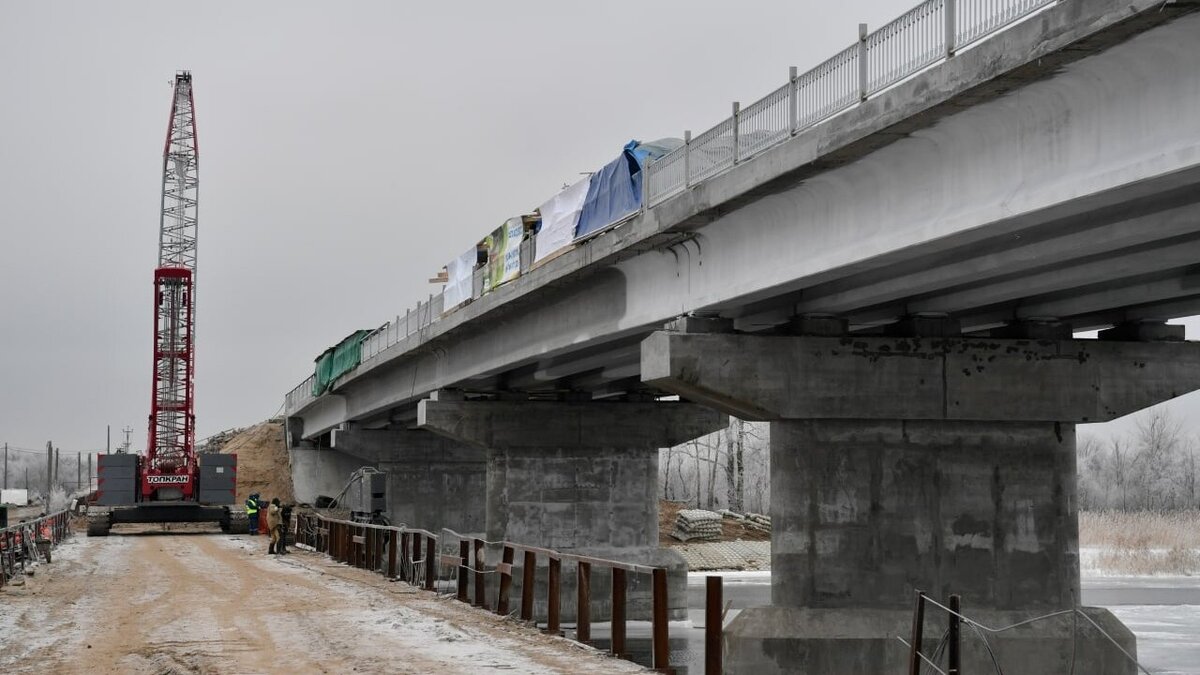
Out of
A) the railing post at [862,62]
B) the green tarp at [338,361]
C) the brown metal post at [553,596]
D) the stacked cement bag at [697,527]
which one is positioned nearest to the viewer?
the railing post at [862,62]

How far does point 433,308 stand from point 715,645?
21.9m

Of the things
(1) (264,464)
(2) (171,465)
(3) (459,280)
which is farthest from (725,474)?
(3) (459,280)

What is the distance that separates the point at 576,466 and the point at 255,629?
1612 cm

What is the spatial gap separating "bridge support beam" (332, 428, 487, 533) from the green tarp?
3791mm

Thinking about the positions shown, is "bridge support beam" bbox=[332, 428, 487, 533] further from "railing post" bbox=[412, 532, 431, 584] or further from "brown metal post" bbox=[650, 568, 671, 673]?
"brown metal post" bbox=[650, 568, 671, 673]

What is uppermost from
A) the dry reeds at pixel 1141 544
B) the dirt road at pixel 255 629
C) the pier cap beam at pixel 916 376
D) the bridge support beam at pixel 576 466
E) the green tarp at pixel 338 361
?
the green tarp at pixel 338 361

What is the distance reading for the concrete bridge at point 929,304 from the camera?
11805mm

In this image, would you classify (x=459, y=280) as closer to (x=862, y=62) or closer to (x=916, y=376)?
(x=916, y=376)

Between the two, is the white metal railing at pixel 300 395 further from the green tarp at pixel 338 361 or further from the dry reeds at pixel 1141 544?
the dry reeds at pixel 1141 544

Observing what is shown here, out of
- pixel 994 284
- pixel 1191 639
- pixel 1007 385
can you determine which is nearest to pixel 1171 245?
pixel 994 284

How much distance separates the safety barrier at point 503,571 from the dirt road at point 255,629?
0.45 metres

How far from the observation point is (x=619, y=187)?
2319 centimetres

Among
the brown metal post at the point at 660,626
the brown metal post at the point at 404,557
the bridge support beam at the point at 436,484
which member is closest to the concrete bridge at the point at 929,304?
the brown metal post at the point at 660,626

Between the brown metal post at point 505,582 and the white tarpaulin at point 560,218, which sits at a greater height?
the white tarpaulin at point 560,218
